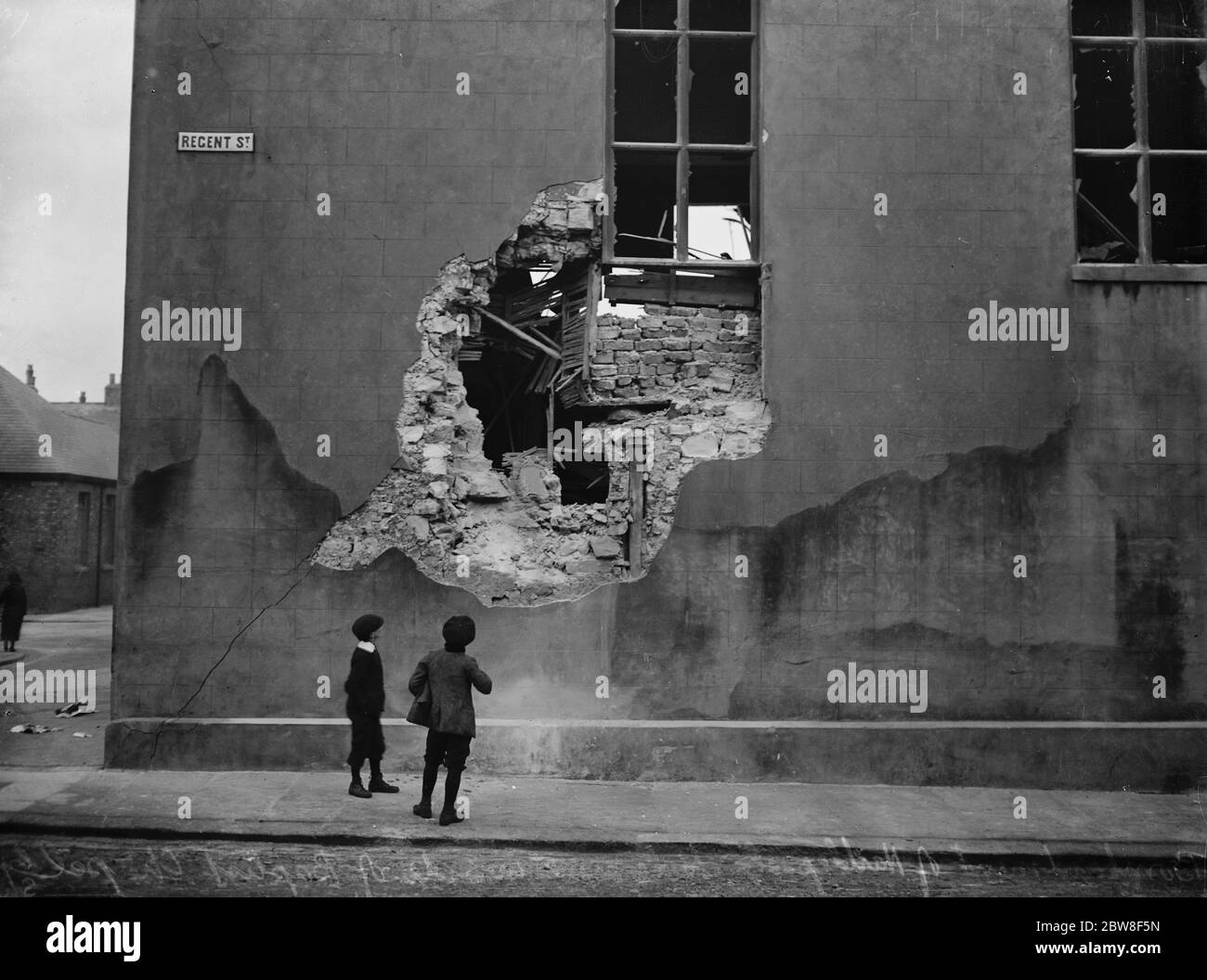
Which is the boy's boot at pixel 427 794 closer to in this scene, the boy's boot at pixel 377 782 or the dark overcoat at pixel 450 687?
the dark overcoat at pixel 450 687

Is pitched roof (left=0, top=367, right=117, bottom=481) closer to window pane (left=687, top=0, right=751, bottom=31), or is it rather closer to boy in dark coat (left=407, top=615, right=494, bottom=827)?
boy in dark coat (left=407, top=615, right=494, bottom=827)

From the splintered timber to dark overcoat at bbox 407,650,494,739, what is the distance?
144 inches

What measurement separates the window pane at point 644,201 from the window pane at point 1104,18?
13.8 feet

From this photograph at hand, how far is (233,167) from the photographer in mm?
8109

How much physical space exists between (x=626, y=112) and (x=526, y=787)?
7261 mm

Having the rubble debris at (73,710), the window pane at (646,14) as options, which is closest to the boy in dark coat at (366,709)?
the rubble debris at (73,710)

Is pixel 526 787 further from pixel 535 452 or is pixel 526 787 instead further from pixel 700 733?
pixel 535 452

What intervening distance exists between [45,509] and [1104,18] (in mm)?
26584

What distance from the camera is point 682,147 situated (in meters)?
8.38

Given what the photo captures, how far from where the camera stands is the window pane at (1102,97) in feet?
28.0

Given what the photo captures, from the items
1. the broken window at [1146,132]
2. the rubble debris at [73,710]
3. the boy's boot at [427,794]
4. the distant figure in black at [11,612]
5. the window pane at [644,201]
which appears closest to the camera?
the boy's boot at [427,794]

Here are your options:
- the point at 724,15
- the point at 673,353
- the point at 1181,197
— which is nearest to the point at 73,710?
the point at 673,353

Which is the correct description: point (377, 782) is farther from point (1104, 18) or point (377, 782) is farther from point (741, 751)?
point (1104, 18)

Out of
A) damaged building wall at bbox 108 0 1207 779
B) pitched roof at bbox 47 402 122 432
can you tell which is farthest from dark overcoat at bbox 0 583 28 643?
pitched roof at bbox 47 402 122 432
